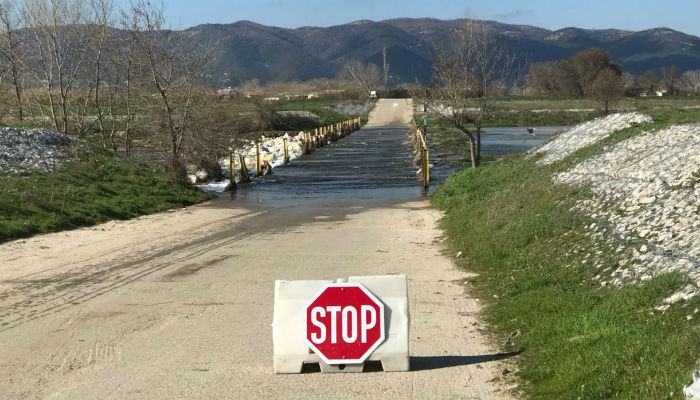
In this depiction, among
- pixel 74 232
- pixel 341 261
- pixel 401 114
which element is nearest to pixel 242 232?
pixel 74 232

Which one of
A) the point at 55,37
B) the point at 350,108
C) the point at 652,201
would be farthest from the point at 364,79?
the point at 652,201

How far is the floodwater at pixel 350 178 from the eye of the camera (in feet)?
93.1

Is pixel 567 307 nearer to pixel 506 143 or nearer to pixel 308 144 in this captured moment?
pixel 308 144

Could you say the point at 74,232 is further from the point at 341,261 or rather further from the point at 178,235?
the point at 341,261

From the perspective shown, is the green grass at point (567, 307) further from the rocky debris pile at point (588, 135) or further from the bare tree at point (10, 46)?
the bare tree at point (10, 46)

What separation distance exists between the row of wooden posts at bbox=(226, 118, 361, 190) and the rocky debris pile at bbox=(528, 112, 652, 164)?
42.7 feet

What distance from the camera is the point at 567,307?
9.39 m

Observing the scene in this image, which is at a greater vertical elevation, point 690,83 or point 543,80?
point 543,80

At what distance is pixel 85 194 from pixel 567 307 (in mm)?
17737

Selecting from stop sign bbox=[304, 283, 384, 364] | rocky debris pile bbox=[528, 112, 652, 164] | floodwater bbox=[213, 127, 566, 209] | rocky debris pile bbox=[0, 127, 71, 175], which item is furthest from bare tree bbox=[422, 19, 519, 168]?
stop sign bbox=[304, 283, 384, 364]

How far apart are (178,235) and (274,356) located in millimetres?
11644

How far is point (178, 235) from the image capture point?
749 inches

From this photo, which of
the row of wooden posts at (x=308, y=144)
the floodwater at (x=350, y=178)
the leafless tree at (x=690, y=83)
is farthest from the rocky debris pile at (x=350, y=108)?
the floodwater at (x=350, y=178)

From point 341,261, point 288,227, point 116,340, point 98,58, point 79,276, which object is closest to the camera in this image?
point 116,340
